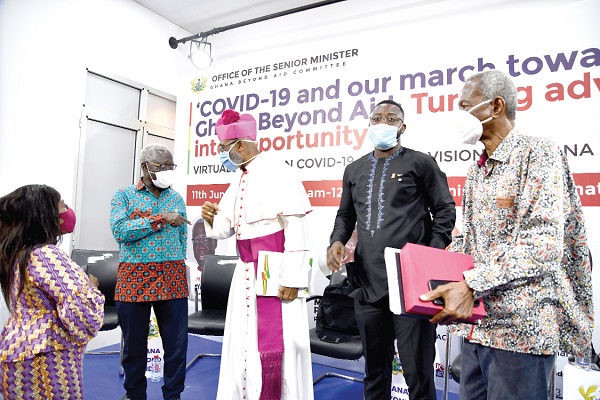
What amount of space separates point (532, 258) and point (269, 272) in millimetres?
1458

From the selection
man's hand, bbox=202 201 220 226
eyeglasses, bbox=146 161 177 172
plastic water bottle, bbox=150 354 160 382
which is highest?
eyeglasses, bbox=146 161 177 172

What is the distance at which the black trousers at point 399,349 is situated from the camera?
2.20 m

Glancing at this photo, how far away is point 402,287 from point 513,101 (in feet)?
2.50

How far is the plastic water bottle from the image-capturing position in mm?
3713

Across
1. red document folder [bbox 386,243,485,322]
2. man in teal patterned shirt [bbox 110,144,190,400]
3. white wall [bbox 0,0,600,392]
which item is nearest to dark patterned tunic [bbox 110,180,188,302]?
man in teal patterned shirt [bbox 110,144,190,400]

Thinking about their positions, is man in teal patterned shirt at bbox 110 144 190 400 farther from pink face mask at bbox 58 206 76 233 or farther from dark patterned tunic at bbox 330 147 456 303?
dark patterned tunic at bbox 330 147 456 303

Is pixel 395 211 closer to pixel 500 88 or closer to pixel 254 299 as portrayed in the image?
pixel 254 299

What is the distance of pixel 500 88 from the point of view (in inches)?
→ 55.6

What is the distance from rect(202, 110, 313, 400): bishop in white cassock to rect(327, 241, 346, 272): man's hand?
15 cm

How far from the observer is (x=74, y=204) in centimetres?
466

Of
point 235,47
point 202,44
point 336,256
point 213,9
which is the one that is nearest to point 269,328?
point 336,256

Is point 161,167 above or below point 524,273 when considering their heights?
above

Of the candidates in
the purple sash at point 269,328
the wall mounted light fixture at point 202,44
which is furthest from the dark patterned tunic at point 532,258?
the wall mounted light fixture at point 202,44

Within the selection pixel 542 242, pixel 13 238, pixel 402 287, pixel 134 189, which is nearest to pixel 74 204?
pixel 134 189
